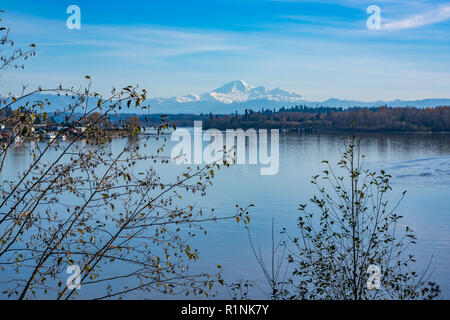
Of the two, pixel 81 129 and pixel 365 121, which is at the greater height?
pixel 365 121

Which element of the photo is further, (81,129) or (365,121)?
(365,121)

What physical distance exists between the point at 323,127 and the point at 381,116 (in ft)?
37.8

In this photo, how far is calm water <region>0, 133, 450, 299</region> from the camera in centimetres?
1081

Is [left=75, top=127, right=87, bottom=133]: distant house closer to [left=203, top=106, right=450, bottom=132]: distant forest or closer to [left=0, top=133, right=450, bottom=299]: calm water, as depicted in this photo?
[left=0, top=133, right=450, bottom=299]: calm water

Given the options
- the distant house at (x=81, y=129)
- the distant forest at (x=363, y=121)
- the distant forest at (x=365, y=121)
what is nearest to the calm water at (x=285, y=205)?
the distant house at (x=81, y=129)

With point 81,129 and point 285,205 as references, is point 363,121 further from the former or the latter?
point 81,129

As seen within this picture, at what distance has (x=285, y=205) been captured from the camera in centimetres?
1741

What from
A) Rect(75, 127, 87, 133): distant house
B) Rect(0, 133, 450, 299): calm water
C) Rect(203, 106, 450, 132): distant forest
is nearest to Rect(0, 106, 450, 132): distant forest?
Rect(203, 106, 450, 132): distant forest

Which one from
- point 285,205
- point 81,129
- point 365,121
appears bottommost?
point 285,205

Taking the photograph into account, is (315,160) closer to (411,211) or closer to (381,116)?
(411,211)

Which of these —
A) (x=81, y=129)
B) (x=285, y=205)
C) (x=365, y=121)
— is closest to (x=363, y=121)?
(x=365, y=121)

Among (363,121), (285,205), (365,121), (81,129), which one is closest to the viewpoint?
(81,129)

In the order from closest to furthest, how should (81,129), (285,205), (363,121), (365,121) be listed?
(81,129) < (285,205) < (365,121) < (363,121)
